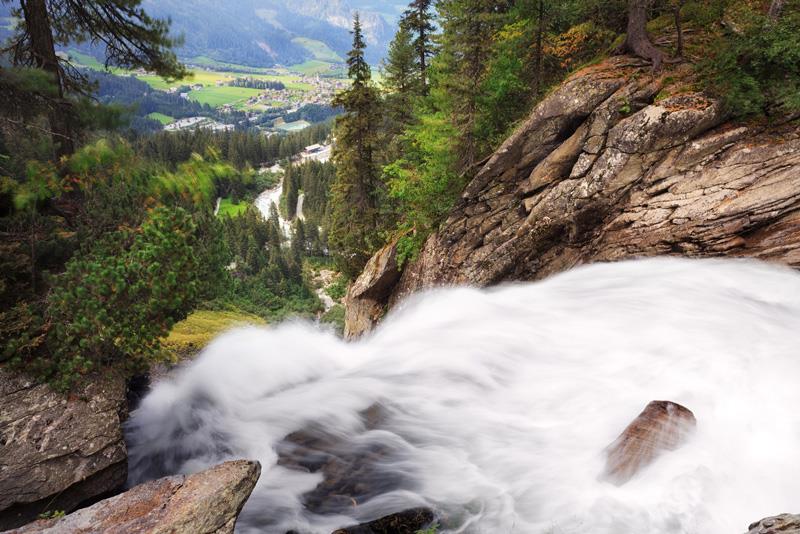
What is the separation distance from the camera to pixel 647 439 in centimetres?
593

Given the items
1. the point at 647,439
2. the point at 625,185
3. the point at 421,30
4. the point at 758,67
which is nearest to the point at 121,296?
the point at 647,439

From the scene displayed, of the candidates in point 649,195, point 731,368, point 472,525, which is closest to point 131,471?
point 472,525

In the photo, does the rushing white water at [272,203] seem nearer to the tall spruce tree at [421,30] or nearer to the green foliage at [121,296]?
the tall spruce tree at [421,30]

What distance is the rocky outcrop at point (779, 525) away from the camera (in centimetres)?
377

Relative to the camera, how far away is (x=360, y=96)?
22.5 meters

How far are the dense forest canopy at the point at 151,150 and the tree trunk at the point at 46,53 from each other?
0.03 metres

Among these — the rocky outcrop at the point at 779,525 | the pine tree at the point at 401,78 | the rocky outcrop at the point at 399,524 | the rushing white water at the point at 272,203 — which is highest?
the pine tree at the point at 401,78

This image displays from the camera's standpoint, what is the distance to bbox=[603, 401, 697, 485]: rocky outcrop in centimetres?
578

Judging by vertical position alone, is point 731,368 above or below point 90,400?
above

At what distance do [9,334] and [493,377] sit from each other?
352 inches

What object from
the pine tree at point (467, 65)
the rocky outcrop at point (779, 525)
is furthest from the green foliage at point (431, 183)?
the rocky outcrop at point (779, 525)

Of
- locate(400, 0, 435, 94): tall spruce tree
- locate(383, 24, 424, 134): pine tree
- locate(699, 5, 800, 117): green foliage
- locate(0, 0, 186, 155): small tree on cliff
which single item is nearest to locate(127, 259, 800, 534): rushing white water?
locate(699, 5, 800, 117): green foliage

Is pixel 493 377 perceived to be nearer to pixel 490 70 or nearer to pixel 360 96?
pixel 490 70

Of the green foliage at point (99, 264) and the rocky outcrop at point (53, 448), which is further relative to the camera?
the rocky outcrop at point (53, 448)
